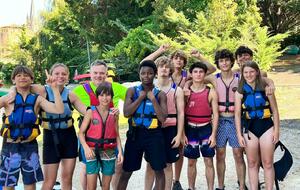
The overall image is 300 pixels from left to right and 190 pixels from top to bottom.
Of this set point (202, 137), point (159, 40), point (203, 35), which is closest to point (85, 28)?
point (159, 40)

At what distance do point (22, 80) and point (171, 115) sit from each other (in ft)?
5.88

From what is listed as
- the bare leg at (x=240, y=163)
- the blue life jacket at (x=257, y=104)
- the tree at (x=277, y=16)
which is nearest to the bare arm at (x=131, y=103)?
the blue life jacket at (x=257, y=104)

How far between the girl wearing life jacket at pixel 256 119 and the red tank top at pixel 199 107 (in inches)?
15.5

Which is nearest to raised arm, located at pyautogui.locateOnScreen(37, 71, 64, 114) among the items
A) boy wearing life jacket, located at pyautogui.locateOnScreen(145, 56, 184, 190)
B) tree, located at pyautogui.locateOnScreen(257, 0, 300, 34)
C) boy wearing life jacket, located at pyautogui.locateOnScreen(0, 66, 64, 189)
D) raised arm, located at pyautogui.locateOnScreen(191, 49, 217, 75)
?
boy wearing life jacket, located at pyautogui.locateOnScreen(0, 66, 64, 189)

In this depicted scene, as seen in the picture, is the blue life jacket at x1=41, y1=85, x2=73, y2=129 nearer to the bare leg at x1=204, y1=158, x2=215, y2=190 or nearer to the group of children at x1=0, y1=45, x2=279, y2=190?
the group of children at x1=0, y1=45, x2=279, y2=190

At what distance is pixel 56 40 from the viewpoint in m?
32.2

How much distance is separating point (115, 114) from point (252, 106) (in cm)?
166

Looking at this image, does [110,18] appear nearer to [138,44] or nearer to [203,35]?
[138,44]

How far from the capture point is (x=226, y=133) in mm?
5016

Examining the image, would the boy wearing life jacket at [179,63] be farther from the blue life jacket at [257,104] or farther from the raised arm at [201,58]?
the blue life jacket at [257,104]

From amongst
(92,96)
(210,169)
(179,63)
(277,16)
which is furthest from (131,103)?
(277,16)

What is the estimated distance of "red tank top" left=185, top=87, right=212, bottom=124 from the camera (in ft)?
16.3

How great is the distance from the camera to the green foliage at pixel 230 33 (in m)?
15.9

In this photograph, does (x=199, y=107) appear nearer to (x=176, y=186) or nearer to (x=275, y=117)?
(x=275, y=117)
